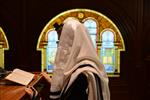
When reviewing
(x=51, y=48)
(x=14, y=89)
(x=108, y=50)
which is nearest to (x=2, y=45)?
(x=51, y=48)

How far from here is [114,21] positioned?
4.39 meters

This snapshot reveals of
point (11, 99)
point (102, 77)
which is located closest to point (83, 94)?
point (102, 77)

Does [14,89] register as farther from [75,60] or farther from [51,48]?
[51,48]

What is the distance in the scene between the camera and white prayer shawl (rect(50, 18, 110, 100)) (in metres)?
2.12

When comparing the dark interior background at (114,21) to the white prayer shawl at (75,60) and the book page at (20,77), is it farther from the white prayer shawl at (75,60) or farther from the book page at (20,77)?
the white prayer shawl at (75,60)

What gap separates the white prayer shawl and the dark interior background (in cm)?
217

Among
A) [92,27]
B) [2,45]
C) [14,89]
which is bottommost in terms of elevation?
[14,89]

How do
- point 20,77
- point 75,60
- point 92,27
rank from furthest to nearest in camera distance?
point 92,27, point 20,77, point 75,60

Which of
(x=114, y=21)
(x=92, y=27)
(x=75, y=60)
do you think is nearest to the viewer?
(x=75, y=60)

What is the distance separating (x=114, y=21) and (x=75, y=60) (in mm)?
2324

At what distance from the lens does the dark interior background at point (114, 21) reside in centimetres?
436

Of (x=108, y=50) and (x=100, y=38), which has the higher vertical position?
(x=100, y=38)

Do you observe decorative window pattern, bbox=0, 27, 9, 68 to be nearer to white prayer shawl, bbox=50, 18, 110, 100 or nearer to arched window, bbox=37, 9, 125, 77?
arched window, bbox=37, 9, 125, 77

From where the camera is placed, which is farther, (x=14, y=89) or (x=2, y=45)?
(x=2, y=45)
